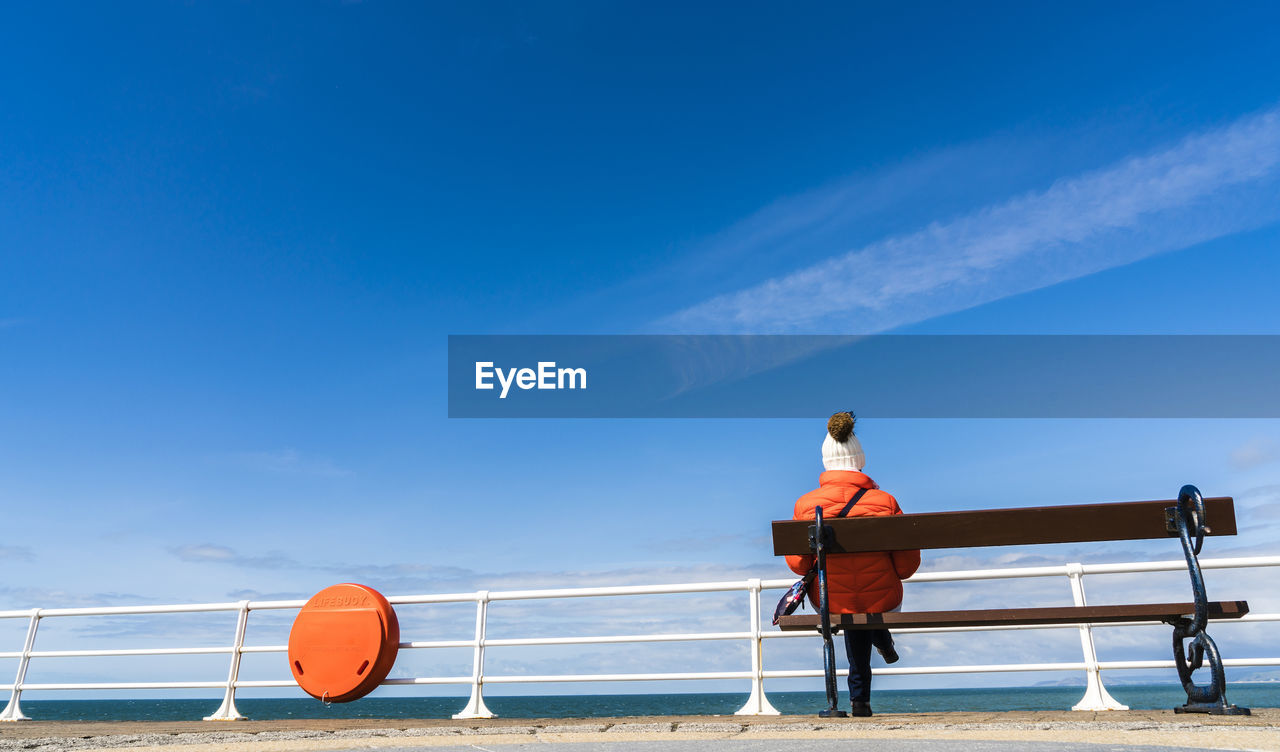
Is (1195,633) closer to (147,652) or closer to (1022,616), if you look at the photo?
(1022,616)

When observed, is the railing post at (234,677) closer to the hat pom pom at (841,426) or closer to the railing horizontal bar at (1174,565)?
the hat pom pom at (841,426)

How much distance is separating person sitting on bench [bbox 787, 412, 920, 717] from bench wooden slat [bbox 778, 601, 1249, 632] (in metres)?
0.28

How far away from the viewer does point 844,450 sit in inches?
189

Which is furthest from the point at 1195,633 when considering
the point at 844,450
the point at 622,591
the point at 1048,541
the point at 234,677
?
the point at 234,677

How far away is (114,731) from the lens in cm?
521

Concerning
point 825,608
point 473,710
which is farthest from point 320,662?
point 825,608

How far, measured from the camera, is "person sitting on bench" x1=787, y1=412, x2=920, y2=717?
436 cm

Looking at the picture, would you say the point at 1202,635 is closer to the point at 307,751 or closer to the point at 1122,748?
the point at 1122,748

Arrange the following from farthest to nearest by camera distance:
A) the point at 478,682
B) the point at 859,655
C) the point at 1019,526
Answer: the point at 478,682, the point at 859,655, the point at 1019,526

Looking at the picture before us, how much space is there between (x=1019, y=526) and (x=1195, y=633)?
79cm

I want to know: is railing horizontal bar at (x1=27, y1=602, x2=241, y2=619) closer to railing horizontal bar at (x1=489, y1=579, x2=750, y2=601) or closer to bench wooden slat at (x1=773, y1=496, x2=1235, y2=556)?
railing horizontal bar at (x1=489, y1=579, x2=750, y2=601)

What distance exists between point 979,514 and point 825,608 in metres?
0.82

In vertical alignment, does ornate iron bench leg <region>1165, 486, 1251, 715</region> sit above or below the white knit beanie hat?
below

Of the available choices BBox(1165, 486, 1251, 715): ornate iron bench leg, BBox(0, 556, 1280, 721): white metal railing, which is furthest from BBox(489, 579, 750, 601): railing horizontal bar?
BBox(1165, 486, 1251, 715): ornate iron bench leg
